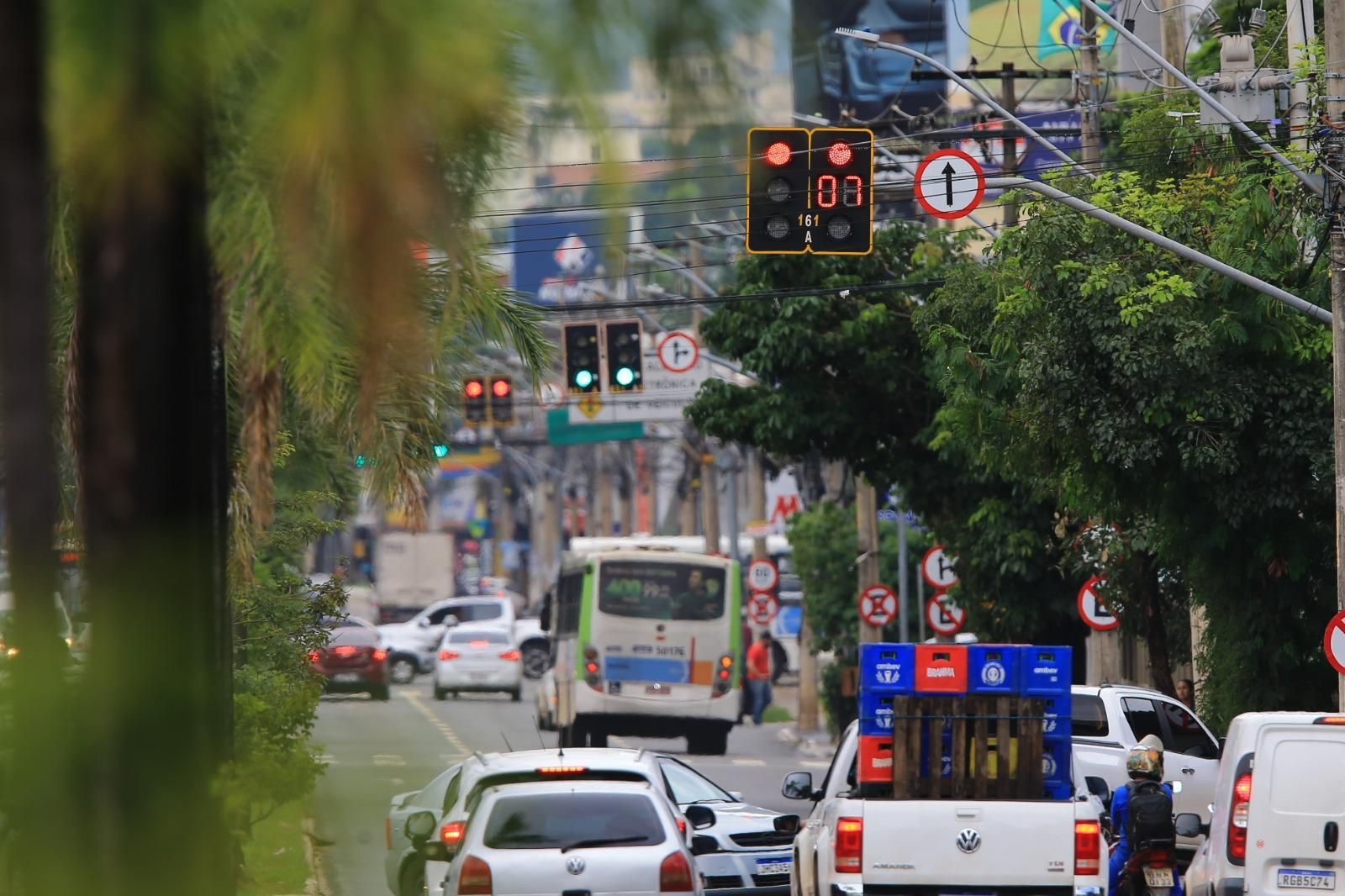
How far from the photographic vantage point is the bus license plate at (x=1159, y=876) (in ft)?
46.5

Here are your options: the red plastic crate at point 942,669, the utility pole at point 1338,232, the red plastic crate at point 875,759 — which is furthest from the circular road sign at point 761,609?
the red plastic crate at point 875,759

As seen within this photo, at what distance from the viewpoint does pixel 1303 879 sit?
12094 millimetres

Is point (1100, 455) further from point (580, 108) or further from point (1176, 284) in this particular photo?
point (580, 108)

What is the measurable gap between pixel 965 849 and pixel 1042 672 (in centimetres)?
185

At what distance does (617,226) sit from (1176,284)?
16.8 metres

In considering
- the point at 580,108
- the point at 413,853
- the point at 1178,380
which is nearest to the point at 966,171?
the point at 1178,380

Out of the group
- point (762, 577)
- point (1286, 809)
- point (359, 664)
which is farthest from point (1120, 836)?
point (762, 577)

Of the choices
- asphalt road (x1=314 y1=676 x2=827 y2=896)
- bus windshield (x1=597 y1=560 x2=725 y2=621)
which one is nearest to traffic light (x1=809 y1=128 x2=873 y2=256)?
asphalt road (x1=314 y1=676 x2=827 y2=896)

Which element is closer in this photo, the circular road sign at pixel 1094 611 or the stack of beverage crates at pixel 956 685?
the stack of beverage crates at pixel 956 685

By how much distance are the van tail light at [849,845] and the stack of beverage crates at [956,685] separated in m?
1.10

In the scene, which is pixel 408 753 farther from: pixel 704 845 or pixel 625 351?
pixel 625 351

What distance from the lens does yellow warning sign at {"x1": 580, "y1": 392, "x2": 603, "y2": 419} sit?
1695 inches

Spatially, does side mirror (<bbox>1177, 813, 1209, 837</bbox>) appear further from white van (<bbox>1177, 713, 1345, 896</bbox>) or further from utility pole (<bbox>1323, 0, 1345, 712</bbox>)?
utility pole (<bbox>1323, 0, 1345, 712</bbox>)

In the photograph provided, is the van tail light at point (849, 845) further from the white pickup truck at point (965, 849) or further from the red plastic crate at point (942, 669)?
the red plastic crate at point (942, 669)
